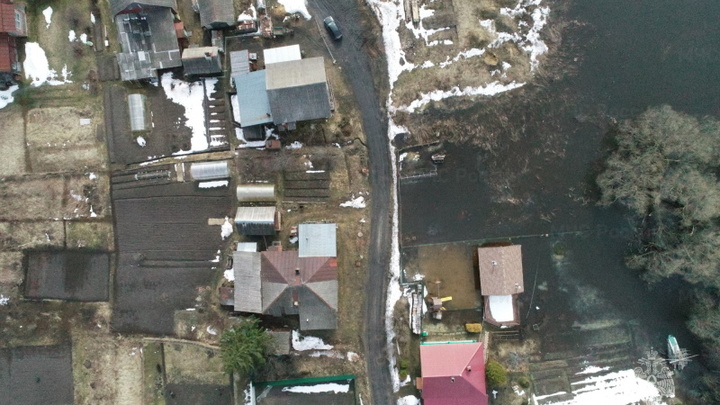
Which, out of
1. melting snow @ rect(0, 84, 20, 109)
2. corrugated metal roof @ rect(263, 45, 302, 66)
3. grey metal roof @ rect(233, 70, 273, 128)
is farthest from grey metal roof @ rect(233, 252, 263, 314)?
melting snow @ rect(0, 84, 20, 109)

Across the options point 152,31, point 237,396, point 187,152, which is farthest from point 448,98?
point 237,396

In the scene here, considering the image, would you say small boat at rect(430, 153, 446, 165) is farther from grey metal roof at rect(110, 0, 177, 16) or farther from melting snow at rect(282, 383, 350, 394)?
grey metal roof at rect(110, 0, 177, 16)

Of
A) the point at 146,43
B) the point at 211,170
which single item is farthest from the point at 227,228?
the point at 146,43

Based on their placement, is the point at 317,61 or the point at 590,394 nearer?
the point at 317,61

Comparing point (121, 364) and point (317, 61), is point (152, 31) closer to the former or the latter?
point (317, 61)

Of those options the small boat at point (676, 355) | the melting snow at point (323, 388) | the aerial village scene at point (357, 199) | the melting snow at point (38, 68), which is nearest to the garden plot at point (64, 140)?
the aerial village scene at point (357, 199)
